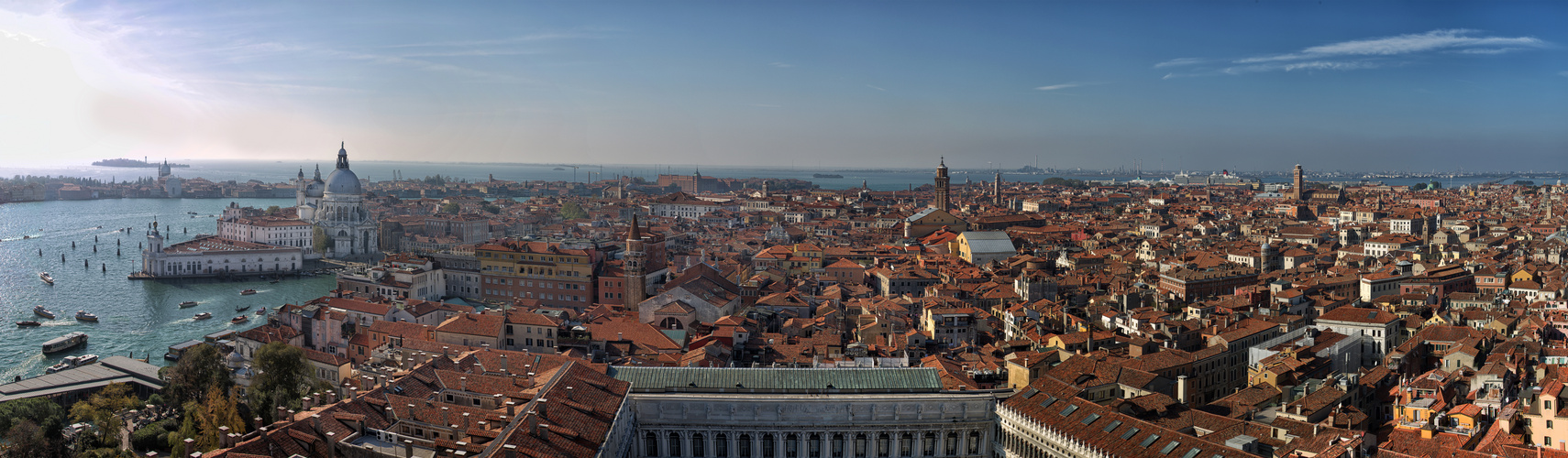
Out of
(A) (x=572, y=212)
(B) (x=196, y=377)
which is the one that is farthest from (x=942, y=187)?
(B) (x=196, y=377)

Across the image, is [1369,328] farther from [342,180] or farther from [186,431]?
[342,180]

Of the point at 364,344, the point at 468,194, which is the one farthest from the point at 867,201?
the point at 364,344

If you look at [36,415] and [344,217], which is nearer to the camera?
[36,415]

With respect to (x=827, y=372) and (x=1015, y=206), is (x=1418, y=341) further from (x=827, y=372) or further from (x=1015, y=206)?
(x=1015, y=206)

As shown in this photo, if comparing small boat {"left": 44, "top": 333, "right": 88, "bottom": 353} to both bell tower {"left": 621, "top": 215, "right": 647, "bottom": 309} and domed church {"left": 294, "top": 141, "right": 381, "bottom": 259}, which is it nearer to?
bell tower {"left": 621, "top": 215, "right": 647, "bottom": 309}

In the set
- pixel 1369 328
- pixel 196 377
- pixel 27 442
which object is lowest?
pixel 27 442
